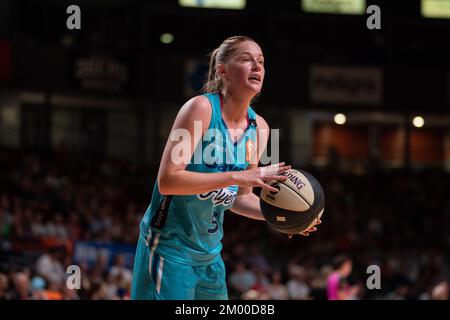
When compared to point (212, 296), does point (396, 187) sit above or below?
below

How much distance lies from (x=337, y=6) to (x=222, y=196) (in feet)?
55.5

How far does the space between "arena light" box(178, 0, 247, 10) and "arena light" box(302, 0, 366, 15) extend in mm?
1939

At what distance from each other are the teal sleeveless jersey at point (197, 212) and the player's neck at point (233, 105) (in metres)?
0.05

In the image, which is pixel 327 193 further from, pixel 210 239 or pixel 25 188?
pixel 210 239

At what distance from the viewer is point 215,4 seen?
20.4m

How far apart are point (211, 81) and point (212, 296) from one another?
129 cm

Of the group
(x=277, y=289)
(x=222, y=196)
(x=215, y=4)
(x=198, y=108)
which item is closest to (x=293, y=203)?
(x=222, y=196)

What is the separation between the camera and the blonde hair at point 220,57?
15.7 ft

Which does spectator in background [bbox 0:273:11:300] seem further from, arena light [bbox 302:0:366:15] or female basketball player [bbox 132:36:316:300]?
arena light [bbox 302:0:366:15]

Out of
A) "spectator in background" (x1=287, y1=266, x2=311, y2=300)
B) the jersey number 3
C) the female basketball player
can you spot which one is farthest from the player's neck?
"spectator in background" (x1=287, y1=266, x2=311, y2=300)

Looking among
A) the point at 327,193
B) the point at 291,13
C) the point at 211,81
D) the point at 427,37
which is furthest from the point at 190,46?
the point at 211,81

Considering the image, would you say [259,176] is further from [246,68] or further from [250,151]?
[246,68]

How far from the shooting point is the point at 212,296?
15.5 feet

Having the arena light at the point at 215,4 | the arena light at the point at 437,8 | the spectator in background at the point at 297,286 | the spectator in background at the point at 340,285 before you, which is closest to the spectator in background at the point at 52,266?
the spectator in background at the point at 340,285
